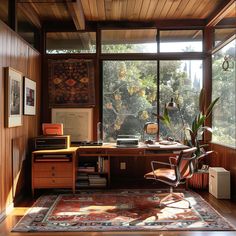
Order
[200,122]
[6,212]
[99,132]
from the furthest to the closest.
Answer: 1. [99,132]
2. [200,122]
3. [6,212]

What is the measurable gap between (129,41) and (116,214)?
329 centimetres

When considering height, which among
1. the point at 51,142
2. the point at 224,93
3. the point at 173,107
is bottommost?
the point at 51,142

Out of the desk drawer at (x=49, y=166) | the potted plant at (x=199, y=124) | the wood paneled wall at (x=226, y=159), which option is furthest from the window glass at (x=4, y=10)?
the wood paneled wall at (x=226, y=159)

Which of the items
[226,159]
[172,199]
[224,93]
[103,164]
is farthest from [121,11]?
[172,199]

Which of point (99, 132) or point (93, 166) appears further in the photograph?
point (99, 132)

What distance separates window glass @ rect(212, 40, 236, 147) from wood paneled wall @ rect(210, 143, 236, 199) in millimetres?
117

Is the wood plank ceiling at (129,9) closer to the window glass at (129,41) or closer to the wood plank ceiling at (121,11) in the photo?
the wood plank ceiling at (121,11)

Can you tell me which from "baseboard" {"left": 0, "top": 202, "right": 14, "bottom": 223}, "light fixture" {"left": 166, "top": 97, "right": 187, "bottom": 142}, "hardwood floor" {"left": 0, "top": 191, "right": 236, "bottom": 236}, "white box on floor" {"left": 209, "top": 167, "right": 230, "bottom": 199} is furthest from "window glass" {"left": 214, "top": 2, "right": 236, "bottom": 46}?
"baseboard" {"left": 0, "top": 202, "right": 14, "bottom": 223}

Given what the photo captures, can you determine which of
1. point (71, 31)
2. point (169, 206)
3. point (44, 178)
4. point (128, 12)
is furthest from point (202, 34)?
point (44, 178)

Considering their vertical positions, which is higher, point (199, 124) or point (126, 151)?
point (199, 124)

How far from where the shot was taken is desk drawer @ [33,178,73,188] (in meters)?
4.82

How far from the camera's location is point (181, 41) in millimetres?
5902

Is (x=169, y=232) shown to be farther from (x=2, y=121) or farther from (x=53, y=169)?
(x=2, y=121)

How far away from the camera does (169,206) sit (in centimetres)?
422
